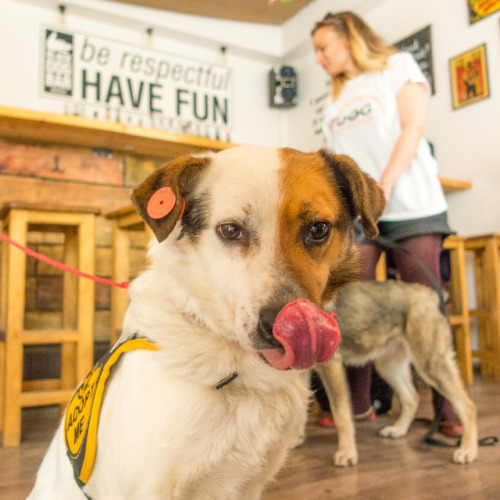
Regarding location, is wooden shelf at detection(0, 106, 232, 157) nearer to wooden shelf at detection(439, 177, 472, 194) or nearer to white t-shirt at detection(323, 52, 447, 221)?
white t-shirt at detection(323, 52, 447, 221)

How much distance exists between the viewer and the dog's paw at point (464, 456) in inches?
66.5

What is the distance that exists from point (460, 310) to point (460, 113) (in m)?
1.55

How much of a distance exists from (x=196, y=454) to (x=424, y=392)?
8.48ft

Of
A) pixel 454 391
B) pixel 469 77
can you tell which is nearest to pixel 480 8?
pixel 469 77

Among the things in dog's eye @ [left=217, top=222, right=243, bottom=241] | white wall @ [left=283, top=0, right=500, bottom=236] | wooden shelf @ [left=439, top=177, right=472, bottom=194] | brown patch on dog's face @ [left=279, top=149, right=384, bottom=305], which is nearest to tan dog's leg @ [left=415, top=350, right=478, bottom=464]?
brown patch on dog's face @ [left=279, top=149, right=384, bottom=305]

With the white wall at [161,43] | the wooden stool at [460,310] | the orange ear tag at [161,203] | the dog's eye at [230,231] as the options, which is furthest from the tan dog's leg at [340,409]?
the white wall at [161,43]

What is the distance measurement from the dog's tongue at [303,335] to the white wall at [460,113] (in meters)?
3.18

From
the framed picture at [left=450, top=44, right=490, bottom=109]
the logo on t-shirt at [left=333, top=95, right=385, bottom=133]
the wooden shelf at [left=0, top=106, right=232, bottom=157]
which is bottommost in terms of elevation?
the logo on t-shirt at [left=333, top=95, right=385, bottom=133]

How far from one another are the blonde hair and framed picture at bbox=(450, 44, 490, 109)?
1.66m

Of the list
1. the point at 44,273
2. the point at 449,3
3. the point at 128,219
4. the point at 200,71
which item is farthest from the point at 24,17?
the point at 449,3

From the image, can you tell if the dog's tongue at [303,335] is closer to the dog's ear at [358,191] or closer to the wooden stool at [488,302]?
the dog's ear at [358,191]

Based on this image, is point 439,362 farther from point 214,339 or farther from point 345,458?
point 214,339

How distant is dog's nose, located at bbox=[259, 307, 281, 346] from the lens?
0.76 meters

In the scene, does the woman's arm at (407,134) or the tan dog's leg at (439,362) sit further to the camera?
the woman's arm at (407,134)
